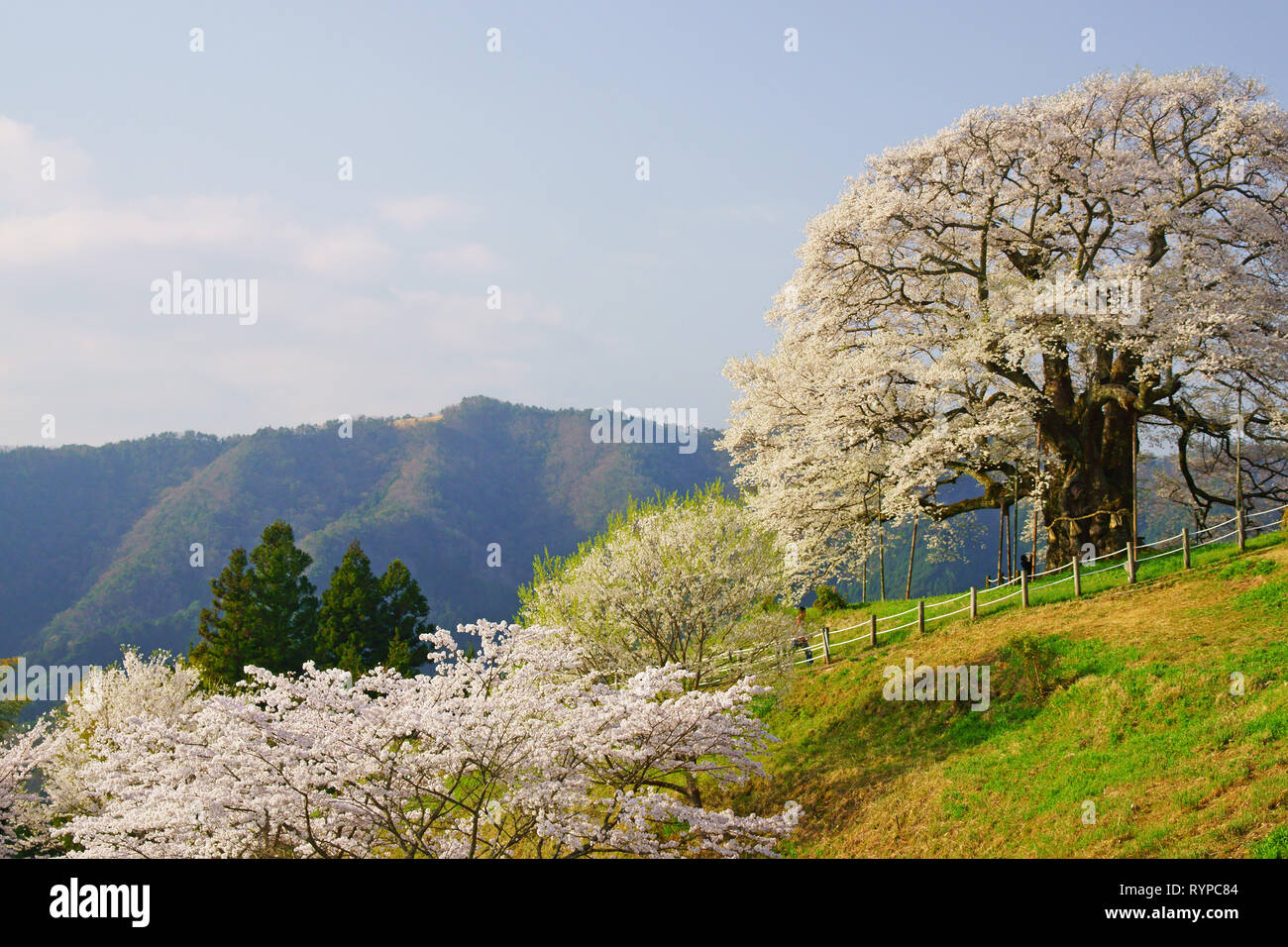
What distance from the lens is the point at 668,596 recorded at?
62.3 ft

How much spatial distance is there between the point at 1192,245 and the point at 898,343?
7.58 metres

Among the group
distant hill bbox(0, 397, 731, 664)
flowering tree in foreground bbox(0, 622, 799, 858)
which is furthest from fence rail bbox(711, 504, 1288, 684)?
distant hill bbox(0, 397, 731, 664)

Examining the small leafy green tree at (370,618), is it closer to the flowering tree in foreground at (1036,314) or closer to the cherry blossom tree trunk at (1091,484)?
the flowering tree in foreground at (1036,314)

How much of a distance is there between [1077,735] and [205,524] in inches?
6533

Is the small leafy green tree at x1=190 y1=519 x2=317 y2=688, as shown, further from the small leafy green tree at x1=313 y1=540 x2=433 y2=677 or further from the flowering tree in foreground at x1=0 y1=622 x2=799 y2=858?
the flowering tree in foreground at x1=0 y1=622 x2=799 y2=858

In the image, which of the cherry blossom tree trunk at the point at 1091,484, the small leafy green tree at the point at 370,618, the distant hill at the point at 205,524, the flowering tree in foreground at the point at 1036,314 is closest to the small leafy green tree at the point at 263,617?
the small leafy green tree at the point at 370,618

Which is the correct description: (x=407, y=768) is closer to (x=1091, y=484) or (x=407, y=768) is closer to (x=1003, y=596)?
(x=1003, y=596)

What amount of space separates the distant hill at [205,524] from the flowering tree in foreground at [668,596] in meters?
120

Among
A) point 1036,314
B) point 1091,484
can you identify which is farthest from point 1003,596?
point 1036,314

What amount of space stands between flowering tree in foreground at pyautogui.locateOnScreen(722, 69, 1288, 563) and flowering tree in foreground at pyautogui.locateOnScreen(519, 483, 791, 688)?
18.6 ft

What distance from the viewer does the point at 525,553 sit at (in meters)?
186
